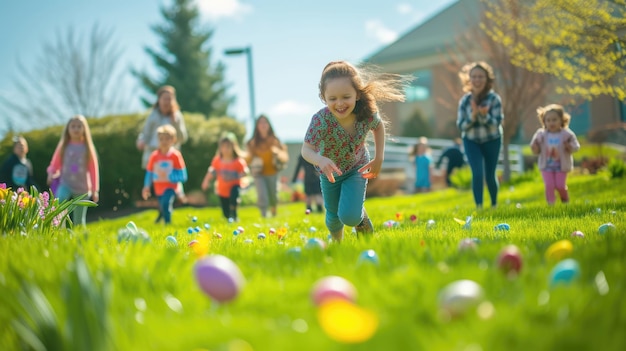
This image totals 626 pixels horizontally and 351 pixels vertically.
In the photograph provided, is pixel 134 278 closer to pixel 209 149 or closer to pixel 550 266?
pixel 550 266

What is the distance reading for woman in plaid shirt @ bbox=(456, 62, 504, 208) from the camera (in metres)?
7.45

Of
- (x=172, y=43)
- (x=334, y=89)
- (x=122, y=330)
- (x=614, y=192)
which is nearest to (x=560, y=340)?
(x=122, y=330)

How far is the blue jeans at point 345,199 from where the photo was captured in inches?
179

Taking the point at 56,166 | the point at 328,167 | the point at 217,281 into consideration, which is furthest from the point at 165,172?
the point at 217,281

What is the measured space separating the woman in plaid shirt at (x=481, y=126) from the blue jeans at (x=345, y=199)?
313 cm

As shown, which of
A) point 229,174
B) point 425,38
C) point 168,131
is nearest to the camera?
point 168,131

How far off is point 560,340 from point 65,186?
7.54m

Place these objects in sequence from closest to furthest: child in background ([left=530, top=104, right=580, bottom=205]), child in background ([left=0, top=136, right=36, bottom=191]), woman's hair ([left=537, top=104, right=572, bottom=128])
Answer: child in background ([left=530, top=104, right=580, bottom=205]), woman's hair ([left=537, top=104, right=572, bottom=128]), child in background ([left=0, top=136, right=36, bottom=191])

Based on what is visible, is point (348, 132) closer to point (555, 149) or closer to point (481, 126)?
point (481, 126)

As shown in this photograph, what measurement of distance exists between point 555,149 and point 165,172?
570 centimetres

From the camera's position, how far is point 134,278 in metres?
2.43

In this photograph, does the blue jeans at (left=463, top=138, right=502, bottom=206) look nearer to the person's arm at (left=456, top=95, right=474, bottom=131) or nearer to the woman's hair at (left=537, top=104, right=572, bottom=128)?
the person's arm at (left=456, top=95, right=474, bottom=131)

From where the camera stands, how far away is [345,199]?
4637mm

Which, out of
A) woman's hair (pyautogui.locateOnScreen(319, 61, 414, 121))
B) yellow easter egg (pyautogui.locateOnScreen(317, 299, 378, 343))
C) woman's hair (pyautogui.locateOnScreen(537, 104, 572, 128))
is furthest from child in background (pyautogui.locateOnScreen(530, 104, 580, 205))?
yellow easter egg (pyautogui.locateOnScreen(317, 299, 378, 343))
